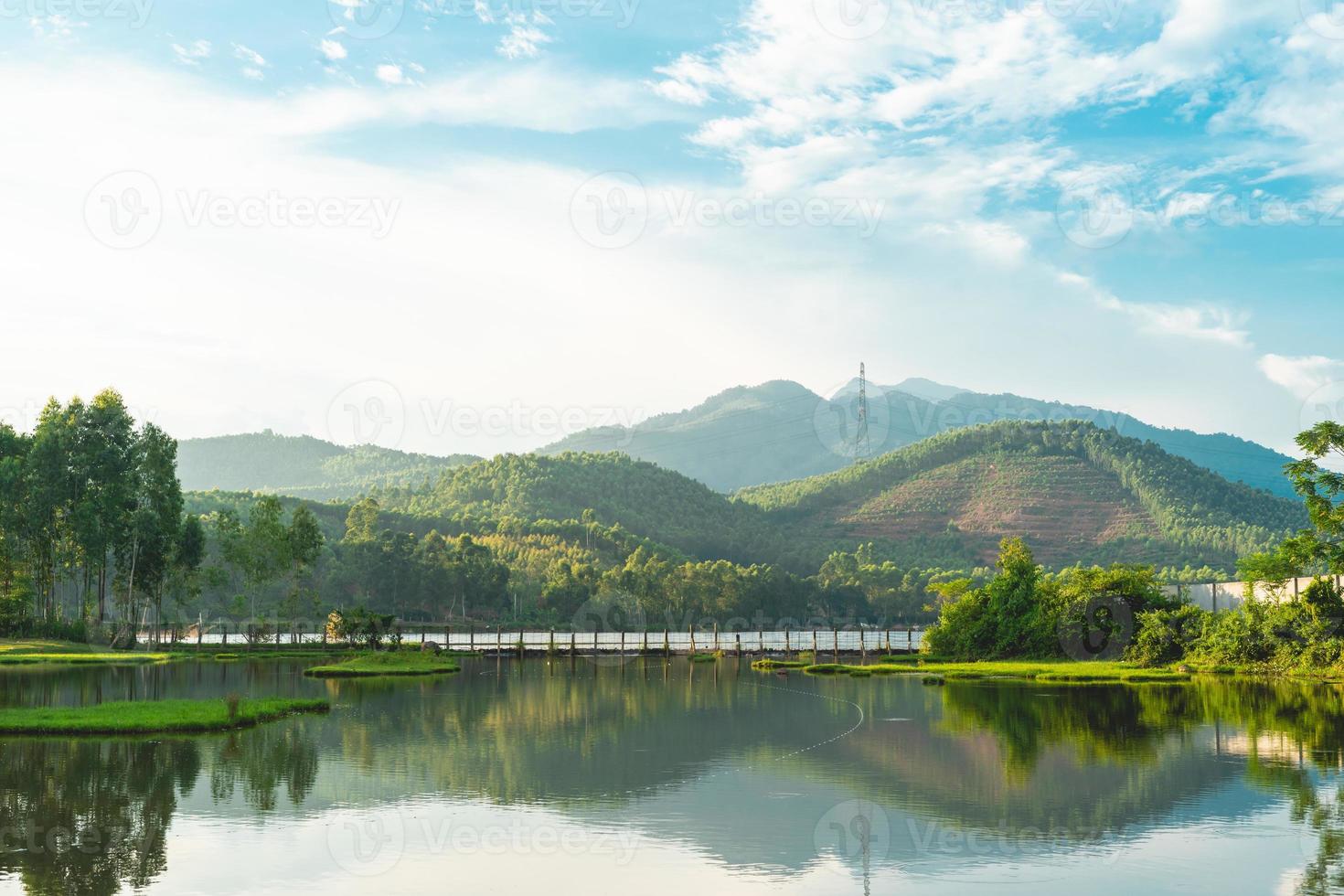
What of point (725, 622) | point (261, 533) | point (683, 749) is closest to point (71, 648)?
point (261, 533)

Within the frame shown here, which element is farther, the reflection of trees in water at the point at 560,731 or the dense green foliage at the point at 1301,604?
the dense green foliage at the point at 1301,604

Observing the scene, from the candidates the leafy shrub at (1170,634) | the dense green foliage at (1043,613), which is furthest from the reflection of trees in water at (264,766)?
the dense green foliage at (1043,613)

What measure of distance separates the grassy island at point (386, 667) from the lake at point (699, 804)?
69.6 feet

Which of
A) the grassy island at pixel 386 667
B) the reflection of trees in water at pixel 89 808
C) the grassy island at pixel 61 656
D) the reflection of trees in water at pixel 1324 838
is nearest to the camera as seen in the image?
the reflection of trees in water at pixel 1324 838

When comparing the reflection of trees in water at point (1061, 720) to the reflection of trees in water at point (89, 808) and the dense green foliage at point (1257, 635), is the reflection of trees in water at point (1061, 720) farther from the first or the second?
the reflection of trees in water at point (89, 808)

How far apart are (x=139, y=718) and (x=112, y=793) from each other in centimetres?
1057

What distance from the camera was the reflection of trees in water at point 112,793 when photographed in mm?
16500

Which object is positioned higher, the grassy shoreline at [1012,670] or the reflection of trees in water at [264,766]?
the reflection of trees in water at [264,766]

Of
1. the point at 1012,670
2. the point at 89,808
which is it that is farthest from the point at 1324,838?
the point at 1012,670

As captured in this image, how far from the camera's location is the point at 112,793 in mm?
21797

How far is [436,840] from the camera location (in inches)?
744

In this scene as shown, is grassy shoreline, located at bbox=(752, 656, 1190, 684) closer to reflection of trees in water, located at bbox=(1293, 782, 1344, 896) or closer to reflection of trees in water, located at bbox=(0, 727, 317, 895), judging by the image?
reflection of trees in water, located at bbox=(1293, 782, 1344, 896)

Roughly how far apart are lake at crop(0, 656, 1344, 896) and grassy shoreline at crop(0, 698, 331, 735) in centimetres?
143

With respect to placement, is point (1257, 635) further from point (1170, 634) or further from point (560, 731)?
point (560, 731)
